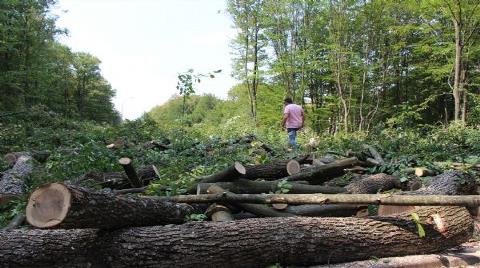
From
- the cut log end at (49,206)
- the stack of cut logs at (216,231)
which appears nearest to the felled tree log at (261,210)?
the stack of cut logs at (216,231)

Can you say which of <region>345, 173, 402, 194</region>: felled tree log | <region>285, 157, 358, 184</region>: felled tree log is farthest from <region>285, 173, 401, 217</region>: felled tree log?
<region>285, 157, 358, 184</region>: felled tree log

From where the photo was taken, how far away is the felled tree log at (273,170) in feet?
23.0

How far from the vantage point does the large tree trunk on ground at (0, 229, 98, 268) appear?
401 cm

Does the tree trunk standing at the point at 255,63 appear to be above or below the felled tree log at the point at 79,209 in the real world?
above

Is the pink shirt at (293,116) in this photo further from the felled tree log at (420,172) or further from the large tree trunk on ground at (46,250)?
the large tree trunk on ground at (46,250)

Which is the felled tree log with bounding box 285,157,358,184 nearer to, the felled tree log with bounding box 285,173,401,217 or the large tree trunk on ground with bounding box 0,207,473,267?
the felled tree log with bounding box 285,173,401,217

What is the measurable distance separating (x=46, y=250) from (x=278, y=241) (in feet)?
7.20

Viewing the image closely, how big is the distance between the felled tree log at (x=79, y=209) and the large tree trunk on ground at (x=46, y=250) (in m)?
0.30

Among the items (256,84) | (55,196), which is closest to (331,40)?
(256,84)

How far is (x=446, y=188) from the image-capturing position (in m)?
5.90

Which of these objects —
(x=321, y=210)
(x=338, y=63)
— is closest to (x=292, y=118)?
(x=321, y=210)

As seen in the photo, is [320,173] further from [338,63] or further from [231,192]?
[338,63]

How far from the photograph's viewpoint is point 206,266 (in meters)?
4.00

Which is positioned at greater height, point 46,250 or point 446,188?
point 446,188
